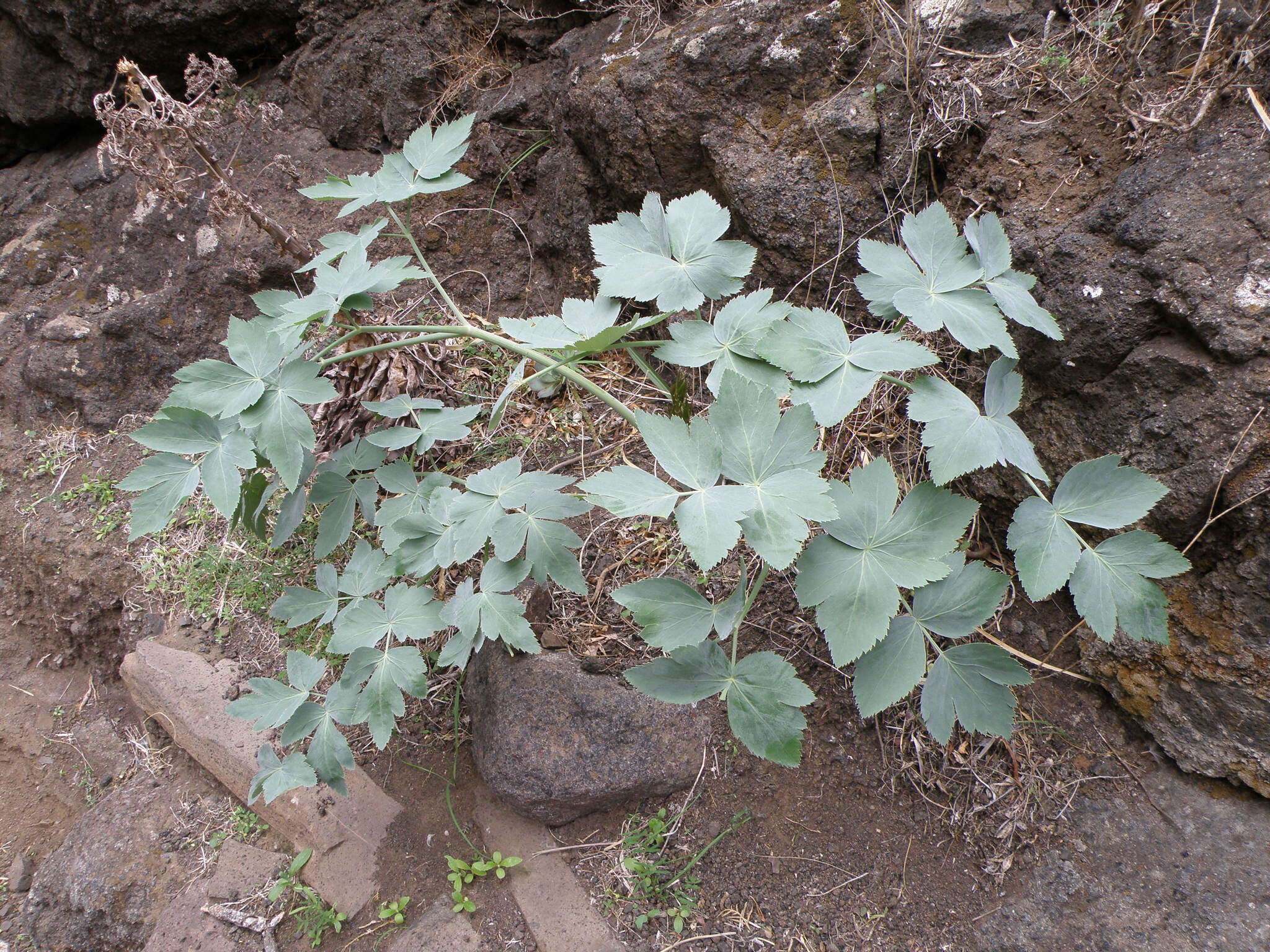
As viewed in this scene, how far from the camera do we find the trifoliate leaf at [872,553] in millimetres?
1184

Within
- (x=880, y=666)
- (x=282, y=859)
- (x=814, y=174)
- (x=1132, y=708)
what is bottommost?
(x=282, y=859)

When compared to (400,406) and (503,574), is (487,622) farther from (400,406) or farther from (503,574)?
(400,406)

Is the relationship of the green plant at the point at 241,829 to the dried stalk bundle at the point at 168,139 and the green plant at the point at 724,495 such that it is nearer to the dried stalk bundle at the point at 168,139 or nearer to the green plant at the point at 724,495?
the green plant at the point at 724,495

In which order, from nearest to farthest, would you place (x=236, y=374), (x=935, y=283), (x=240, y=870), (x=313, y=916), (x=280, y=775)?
(x=935, y=283)
(x=236, y=374)
(x=280, y=775)
(x=313, y=916)
(x=240, y=870)

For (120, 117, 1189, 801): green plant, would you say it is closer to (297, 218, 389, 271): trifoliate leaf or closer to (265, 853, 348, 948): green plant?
(297, 218, 389, 271): trifoliate leaf

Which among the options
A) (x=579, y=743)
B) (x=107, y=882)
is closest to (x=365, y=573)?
(x=579, y=743)

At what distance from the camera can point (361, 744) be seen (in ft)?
7.09

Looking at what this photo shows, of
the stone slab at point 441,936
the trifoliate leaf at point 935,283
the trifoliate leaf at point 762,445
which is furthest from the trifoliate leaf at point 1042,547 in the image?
the stone slab at point 441,936

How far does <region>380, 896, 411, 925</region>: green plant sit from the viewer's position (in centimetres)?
182

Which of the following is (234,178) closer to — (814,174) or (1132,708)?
(814,174)

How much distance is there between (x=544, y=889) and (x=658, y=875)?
0.30 metres

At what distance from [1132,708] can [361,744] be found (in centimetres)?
208

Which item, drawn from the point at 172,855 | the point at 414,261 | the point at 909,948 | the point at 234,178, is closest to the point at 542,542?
the point at 909,948

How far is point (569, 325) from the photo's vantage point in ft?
5.12
